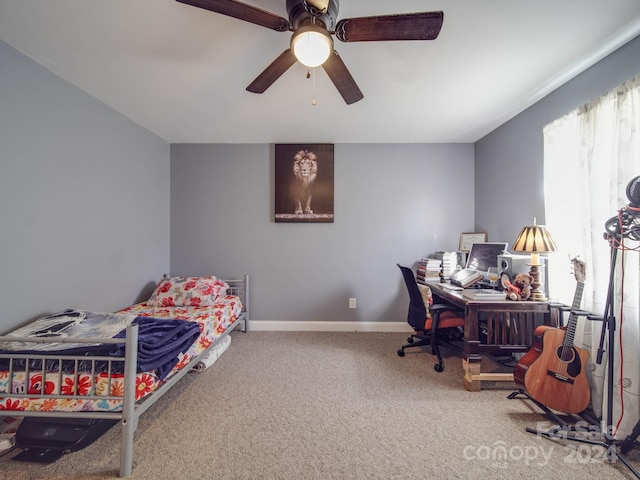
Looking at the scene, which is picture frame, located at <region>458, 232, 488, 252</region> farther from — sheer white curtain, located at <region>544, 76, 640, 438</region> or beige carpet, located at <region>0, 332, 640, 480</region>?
beige carpet, located at <region>0, 332, 640, 480</region>

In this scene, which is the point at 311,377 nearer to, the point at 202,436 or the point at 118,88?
the point at 202,436

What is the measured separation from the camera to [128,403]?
1315 millimetres

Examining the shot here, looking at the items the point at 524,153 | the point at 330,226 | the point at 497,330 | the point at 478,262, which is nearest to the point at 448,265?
the point at 478,262

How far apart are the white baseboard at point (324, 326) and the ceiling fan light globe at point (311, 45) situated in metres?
2.82

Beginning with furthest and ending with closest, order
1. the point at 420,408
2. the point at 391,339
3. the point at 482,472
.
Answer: the point at 391,339, the point at 420,408, the point at 482,472

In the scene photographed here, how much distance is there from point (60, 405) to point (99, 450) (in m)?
0.35

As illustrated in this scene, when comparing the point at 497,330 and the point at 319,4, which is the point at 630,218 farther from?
the point at 319,4

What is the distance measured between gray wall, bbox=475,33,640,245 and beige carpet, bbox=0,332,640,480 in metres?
1.63

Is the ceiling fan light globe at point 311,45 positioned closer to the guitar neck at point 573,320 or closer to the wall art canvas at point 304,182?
the wall art canvas at point 304,182

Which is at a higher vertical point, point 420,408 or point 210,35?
point 210,35

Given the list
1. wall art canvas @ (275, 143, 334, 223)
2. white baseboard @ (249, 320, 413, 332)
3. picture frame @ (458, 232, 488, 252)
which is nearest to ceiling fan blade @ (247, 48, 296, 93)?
wall art canvas @ (275, 143, 334, 223)

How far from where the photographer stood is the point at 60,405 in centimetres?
135

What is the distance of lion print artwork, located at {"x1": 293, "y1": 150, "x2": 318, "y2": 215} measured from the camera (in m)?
3.28

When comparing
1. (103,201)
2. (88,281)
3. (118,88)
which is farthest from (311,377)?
(118,88)
